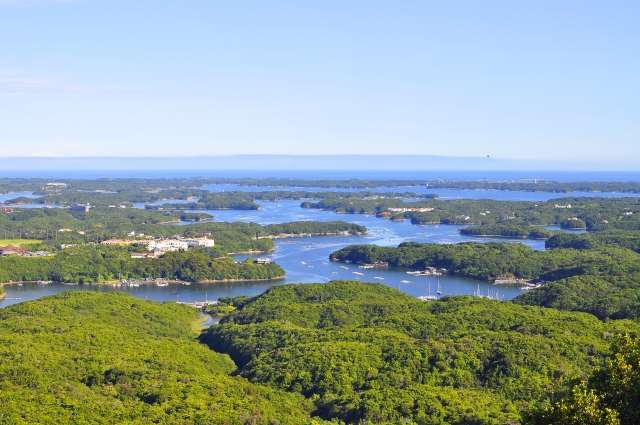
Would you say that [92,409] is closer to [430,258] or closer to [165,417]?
[165,417]

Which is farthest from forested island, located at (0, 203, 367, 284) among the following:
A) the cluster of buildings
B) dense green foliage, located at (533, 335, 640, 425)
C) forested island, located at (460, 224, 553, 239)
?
dense green foliage, located at (533, 335, 640, 425)

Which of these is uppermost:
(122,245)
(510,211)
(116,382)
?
(116,382)

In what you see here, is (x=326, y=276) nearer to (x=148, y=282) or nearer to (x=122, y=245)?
(x=148, y=282)

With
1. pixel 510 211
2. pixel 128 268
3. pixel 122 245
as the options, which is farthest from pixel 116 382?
pixel 510 211

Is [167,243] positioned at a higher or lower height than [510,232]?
lower

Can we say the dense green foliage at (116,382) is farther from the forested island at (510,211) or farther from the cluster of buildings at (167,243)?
the forested island at (510,211)

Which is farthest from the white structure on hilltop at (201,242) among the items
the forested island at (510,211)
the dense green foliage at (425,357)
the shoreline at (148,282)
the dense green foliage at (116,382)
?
the dense green foliage at (116,382)

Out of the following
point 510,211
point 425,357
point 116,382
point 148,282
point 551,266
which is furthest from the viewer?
point 510,211

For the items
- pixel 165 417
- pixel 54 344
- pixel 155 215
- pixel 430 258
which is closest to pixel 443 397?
pixel 165 417
